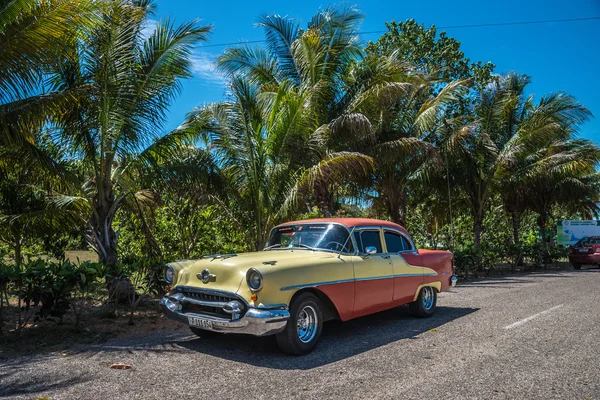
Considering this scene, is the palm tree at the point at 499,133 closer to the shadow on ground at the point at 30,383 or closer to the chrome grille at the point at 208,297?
the chrome grille at the point at 208,297

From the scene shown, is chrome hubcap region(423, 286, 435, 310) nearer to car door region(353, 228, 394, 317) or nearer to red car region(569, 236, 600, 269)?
car door region(353, 228, 394, 317)

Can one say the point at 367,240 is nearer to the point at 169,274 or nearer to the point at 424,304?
the point at 424,304

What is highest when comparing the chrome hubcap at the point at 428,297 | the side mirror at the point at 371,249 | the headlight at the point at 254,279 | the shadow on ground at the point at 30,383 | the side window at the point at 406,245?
the side window at the point at 406,245

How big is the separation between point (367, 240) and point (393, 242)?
2.53 ft

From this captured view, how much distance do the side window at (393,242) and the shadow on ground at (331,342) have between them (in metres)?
1.18

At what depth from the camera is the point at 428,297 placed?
8547 mm

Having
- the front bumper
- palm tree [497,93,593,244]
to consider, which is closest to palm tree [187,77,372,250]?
the front bumper

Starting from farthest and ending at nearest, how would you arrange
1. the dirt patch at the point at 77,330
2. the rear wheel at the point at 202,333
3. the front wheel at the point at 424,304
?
the front wheel at the point at 424,304
the rear wheel at the point at 202,333
the dirt patch at the point at 77,330

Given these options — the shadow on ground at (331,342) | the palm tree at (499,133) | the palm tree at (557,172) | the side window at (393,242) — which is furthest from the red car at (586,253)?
the side window at (393,242)

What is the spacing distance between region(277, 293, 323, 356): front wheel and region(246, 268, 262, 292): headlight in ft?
1.69

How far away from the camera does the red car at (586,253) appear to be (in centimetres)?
2184

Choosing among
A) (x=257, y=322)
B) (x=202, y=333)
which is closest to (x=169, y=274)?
(x=202, y=333)

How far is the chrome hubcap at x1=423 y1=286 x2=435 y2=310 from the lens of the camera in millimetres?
8414

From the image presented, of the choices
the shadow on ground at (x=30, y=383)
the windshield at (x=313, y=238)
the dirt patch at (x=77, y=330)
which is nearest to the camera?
the shadow on ground at (x=30, y=383)
